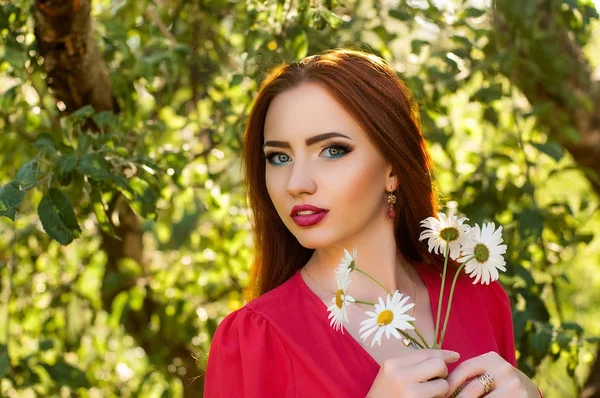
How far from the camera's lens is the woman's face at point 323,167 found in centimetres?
175

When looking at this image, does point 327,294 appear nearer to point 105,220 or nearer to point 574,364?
point 105,220

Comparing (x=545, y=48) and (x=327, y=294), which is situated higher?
(x=545, y=48)

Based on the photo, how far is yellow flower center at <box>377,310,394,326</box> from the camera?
147 centimetres

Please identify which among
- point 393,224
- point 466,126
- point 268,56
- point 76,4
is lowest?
point 466,126

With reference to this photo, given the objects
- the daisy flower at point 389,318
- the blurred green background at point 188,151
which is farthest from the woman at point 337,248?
the blurred green background at point 188,151

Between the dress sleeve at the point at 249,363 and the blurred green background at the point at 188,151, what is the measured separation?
0.42 m

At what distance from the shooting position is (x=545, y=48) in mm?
2988

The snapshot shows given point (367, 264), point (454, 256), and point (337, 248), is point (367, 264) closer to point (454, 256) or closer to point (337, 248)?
point (337, 248)

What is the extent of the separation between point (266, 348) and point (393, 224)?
43 cm

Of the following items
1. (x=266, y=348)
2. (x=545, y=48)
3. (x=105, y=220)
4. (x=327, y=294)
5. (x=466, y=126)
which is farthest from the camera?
(x=466, y=126)

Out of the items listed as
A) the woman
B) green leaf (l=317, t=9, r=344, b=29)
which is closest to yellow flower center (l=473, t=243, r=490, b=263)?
the woman

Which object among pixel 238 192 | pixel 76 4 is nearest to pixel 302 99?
pixel 76 4

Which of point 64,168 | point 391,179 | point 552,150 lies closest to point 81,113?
point 64,168

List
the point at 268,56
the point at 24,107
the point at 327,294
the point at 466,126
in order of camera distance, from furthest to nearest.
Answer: the point at 466,126 < the point at 24,107 < the point at 268,56 < the point at 327,294
